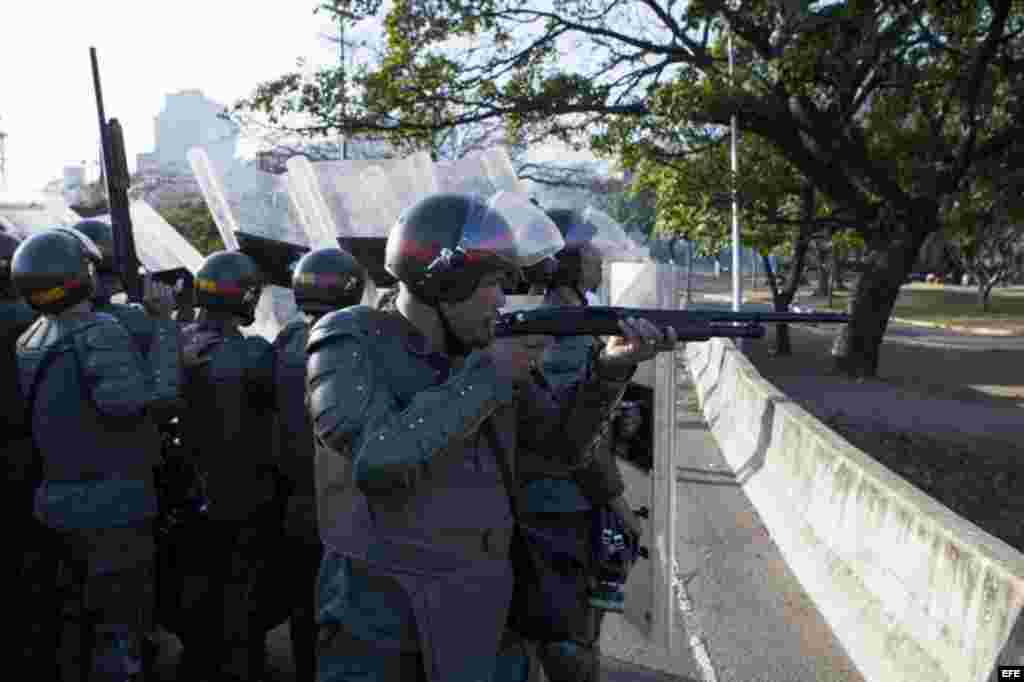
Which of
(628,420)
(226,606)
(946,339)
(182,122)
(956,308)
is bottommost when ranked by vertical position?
(956,308)

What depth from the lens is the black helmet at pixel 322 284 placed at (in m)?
4.57

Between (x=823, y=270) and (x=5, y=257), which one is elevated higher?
(x=5, y=257)

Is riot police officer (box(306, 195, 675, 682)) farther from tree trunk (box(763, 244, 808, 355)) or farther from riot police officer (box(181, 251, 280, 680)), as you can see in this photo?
tree trunk (box(763, 244, 808, 355))

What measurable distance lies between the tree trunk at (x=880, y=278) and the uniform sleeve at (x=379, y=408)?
1390cm

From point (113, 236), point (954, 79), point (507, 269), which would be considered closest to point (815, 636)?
point (507, 269)

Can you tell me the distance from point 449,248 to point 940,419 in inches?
487

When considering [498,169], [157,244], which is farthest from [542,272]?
[157,244]

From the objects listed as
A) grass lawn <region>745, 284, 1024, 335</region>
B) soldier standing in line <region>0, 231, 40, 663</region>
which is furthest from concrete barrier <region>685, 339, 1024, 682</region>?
grass lawn <region>745, 284, 1024, 335</region>

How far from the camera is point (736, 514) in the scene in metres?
8.02

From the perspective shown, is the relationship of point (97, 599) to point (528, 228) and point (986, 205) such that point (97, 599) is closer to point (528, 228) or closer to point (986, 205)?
point (528, 228)

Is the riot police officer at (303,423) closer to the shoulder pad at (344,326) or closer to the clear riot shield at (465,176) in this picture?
the shoulder pad at (344,326)

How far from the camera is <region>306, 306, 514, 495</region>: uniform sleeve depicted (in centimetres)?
214

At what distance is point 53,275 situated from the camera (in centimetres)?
400

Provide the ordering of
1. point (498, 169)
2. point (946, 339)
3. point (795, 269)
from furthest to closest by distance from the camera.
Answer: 1. point (946, 339)
2. point (795, 269)
3. point (498, 169)
